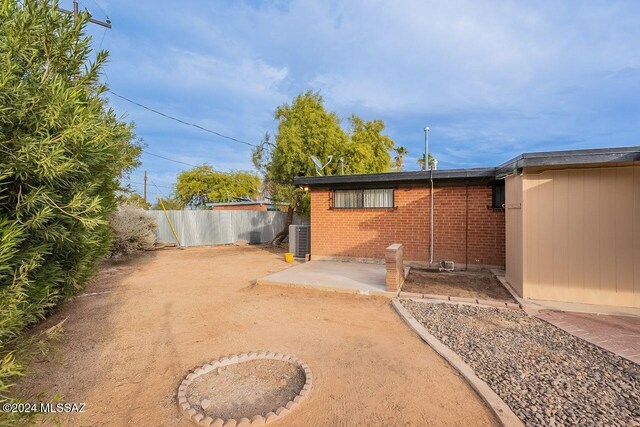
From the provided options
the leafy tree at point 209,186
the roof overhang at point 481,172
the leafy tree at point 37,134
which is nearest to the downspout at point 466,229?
the roof overhang at point 481,172

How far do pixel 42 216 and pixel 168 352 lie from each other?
2053mm

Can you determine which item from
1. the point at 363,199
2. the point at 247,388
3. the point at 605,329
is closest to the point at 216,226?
the point at 363,199

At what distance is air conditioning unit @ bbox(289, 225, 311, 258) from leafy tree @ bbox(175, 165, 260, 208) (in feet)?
65.3

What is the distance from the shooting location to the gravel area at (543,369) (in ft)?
7.56

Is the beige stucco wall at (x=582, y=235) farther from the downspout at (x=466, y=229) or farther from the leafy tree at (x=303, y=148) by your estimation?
the leafy tree at (x=303, y=148)

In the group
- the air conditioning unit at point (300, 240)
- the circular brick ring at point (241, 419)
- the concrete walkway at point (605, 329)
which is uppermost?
the air conditioning unit at point (300, 240)

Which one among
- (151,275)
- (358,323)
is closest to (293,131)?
(151,275)

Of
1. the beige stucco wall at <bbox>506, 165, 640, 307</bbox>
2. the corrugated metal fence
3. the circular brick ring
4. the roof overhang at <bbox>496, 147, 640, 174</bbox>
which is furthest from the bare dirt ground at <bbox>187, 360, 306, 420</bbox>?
the corrugated metal fence

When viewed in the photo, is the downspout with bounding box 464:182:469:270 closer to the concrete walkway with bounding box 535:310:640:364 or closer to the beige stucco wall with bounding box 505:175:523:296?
the beige stucco wall with bounding box 505:175:523:296

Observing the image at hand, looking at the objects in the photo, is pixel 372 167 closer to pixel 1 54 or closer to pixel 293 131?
pixel 293 131

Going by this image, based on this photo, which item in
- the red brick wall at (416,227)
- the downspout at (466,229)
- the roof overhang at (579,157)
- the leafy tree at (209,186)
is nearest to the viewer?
the roof overhang at (579,157)

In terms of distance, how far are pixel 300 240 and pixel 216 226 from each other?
7448mm

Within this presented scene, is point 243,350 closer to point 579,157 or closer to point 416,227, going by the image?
point 579,157

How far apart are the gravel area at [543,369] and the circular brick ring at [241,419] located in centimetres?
179
